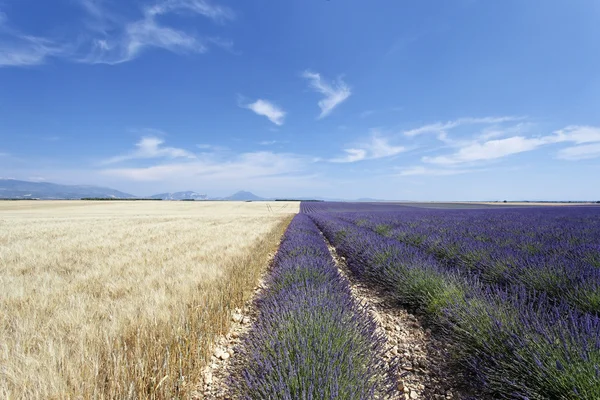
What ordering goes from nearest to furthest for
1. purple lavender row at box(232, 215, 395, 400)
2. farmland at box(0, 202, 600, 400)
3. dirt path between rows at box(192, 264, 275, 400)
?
1. purple lavender row at box(232, 215, 395, 400)
2. farmland at box(0, 202, 600, 400)
3. dirt path between rows at box(192, 264, 275, 400)

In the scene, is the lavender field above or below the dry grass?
above

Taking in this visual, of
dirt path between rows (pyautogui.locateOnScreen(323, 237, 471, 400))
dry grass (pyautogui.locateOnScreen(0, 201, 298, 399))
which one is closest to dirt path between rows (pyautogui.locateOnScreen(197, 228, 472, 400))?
dirt path between rows (pyautogui.locateOnScreen(323, 237, 471, 400))

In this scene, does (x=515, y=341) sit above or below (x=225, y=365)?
above

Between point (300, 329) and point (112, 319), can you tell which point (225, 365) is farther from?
point (112, 319)

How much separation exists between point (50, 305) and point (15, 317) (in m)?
0.34

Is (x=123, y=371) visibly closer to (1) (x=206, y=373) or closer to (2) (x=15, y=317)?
A: (1) (x=206, y=373)

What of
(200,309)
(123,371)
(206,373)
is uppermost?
(123,371)

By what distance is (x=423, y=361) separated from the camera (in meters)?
2.45

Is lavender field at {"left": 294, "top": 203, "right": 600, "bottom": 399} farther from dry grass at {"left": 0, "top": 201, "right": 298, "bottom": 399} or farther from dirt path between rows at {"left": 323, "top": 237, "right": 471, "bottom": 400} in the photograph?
dry grass at {"left": 0, "top": 201, "right": 298, "bottom": 399}

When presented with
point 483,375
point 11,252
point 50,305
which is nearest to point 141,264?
point 50,305

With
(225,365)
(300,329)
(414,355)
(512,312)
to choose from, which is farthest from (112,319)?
(512,312)

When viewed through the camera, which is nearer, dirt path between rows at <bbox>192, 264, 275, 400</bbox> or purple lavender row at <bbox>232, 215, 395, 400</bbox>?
purple lavender row at <bbox>232, 215, 395, 400</bbox>

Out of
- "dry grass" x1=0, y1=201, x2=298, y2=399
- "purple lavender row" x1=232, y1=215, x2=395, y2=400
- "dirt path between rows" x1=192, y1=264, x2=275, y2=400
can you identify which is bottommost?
"dirt path between rows" x1=192, y1=264, x2=275, y2=400

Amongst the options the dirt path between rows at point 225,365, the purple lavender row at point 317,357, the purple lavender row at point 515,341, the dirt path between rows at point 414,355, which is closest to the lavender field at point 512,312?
the purple lavender row at point 515,341
